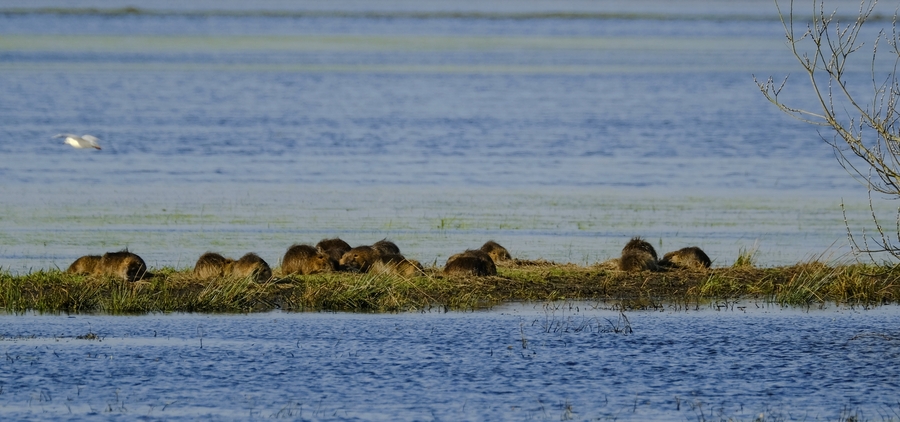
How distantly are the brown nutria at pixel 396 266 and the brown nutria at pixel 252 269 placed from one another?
1.10m

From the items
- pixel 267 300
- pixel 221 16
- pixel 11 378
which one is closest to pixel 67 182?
pixel 267 300

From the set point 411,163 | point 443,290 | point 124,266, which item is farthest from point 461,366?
point 411,163

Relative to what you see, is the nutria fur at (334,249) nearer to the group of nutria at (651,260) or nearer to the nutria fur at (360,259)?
the nutria fur at (360,259)

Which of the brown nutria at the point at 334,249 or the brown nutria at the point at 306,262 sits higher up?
the brown nutria at the point at 334,249

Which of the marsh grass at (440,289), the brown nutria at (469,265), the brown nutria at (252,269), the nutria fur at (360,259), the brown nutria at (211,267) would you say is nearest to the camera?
the marsh grass at (440,289)

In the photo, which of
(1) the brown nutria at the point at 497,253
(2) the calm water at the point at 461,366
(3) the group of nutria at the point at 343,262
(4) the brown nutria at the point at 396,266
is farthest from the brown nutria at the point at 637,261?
(4) the brown nutria at the point at 396,266

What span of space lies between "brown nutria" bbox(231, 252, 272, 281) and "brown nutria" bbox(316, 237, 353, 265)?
1.07m

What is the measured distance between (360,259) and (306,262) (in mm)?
574

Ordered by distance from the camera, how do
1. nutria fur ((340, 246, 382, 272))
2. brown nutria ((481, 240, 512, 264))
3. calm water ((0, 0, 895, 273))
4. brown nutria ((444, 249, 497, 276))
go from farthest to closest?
calm water ((0, 0, 895, 273))
brown nutria ((481, 240, 512, 264))
nutria fur ((340, 246, 382, 272))
brown nutria ((444, 249, 497, 276))

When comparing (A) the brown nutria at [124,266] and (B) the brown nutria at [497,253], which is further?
(B) the brown nutria at [497,253]

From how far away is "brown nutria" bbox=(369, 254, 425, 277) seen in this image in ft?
48.5

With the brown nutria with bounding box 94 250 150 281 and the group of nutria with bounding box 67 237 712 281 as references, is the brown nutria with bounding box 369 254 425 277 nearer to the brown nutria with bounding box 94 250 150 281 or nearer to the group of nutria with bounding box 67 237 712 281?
the group of nutria with bounding box 67 237 712 281

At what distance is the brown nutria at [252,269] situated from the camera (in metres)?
14.3

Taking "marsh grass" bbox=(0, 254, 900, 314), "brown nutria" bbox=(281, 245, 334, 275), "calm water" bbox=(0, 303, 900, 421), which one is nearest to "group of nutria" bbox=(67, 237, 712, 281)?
"brown nutria" bbox=(281, 245, 334, 275)
